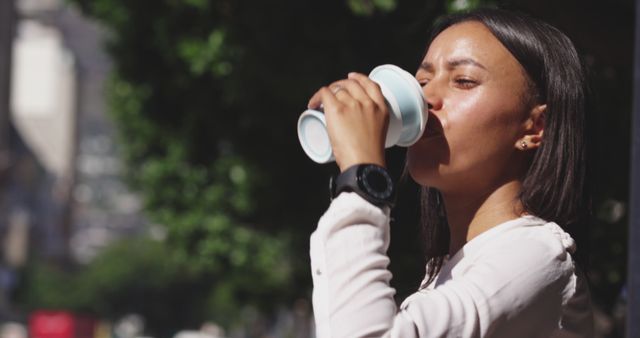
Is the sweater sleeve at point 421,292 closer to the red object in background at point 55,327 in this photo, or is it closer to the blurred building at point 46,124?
the red object in background at point 55,327

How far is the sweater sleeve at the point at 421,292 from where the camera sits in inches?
71.7

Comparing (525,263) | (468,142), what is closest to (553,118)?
(468,142)

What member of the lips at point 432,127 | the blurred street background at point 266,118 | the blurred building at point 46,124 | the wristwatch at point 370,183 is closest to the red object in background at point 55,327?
the blurred street background at point 266,118

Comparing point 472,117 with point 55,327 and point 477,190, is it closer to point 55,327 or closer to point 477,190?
point 477,190

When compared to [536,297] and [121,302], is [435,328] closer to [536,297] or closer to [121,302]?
[536,297]

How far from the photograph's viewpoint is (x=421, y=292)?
6.42ft

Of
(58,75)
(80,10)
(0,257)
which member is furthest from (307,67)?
(58,75)

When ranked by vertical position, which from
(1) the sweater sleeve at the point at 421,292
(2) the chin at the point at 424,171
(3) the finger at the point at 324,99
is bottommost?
(1) the sweater sleeve at the point at 421,292

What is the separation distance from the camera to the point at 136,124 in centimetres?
1730

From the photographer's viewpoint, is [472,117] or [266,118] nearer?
[472,117]

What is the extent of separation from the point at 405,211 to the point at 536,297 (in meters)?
7.01

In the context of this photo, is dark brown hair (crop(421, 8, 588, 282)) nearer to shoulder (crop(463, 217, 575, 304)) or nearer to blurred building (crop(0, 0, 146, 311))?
shoulder (crop(463, 217, 575, 304))

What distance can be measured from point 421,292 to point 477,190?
0.22 metres

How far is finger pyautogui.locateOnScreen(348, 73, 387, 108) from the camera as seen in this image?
1920 mm
